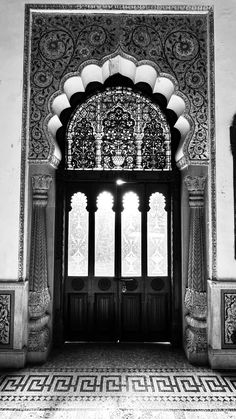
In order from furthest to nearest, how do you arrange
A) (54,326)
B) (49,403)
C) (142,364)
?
(54,326), (142,364), (49,403)

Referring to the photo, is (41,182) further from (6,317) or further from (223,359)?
(223,359)

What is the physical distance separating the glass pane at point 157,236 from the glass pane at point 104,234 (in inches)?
19.5

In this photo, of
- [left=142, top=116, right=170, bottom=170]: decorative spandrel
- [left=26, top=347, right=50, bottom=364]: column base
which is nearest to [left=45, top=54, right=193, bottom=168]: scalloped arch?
[left=142, top=116, right=170, bottom=170]: decorative spandrel

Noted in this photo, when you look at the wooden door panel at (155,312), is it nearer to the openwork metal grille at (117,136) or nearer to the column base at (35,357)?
the column base at (35,357)

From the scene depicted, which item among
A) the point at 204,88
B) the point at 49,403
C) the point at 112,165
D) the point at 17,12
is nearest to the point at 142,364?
the point at 49,403

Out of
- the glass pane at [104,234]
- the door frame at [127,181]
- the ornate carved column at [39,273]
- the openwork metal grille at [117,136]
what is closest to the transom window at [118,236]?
the glass pane at [104,234]

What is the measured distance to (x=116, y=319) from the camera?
4480 millimetres

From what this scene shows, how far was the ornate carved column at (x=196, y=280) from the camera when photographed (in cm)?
386

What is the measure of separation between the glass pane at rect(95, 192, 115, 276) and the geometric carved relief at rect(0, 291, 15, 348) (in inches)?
47.3

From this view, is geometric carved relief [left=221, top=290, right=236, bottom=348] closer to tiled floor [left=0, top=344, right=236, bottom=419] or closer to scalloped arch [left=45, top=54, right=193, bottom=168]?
tiled floor [left=0, top=344, right=236, bottom=419]

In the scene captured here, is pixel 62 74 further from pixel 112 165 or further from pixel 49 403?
pixel 49 403

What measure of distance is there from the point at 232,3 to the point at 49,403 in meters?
4.52

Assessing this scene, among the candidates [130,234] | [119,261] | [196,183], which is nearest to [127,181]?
[130,234]

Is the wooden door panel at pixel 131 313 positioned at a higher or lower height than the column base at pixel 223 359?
higher
